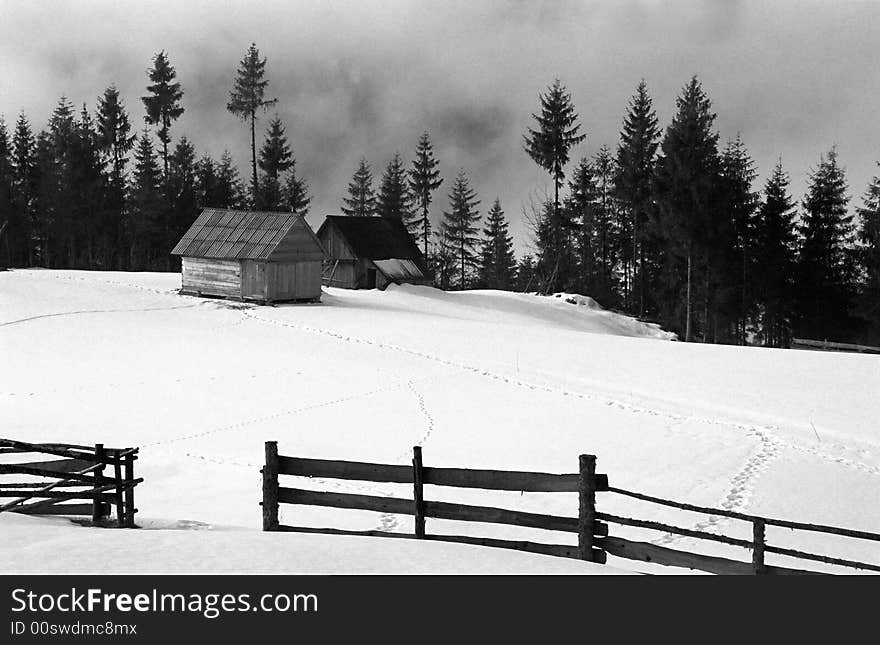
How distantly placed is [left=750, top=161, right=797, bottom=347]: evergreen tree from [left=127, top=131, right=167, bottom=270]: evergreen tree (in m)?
44.5

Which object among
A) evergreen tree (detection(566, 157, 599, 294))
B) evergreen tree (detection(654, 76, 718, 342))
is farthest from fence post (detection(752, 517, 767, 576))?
evergreen tree (detection(566, 157, 599, 294))

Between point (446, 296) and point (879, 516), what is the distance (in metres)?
44.7

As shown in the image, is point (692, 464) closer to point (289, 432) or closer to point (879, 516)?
point (879, 516)

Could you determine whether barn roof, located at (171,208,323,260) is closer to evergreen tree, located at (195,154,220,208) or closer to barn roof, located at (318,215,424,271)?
barn roof, located at (318,215,424,271)

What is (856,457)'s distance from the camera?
22.9 m

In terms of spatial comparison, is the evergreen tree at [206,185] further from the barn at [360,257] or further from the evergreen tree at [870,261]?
the evergreen tree at [870,261]

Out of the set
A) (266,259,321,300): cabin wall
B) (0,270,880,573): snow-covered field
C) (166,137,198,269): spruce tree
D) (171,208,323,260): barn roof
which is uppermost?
(166,137,198,269): spruce tree

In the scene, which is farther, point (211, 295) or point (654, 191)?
point (654, 191)

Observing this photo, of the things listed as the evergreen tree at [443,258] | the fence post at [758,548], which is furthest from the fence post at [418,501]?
the evergreen tree at [443,258]

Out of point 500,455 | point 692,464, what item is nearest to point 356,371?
point 500,455

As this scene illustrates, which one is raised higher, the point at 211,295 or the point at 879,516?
the point at 211,295

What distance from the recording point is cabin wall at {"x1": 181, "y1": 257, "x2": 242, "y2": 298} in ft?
162

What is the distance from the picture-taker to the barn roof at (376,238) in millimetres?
61469
